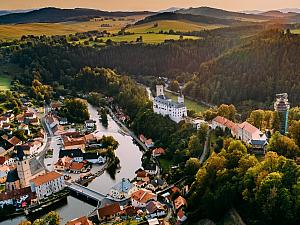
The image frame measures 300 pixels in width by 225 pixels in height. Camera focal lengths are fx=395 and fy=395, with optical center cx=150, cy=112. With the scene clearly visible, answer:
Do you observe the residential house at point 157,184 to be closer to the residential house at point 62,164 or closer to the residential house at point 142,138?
the residential house at point 62,164

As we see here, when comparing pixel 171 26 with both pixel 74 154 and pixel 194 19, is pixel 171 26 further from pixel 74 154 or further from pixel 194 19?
pixel 74 154

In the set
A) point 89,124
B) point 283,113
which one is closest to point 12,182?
point 89,124

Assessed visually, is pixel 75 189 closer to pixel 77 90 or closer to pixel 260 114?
pixel 260 114

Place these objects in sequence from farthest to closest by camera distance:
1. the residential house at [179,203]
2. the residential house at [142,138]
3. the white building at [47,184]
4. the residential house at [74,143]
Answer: the residential house at [142,138] < the residential house at [74,143] < the white building at [47,184] < the residential house at [179,203]

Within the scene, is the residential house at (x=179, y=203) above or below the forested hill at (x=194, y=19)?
below

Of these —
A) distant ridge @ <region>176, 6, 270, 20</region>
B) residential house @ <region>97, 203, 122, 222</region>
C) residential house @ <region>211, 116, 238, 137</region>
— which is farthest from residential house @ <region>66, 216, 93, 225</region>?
distant ridge @ <region>176, 6, 270, 20</region>

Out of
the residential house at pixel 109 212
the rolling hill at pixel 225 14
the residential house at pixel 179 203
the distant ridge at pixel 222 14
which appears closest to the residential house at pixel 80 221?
the residential house at pixel 109 212
